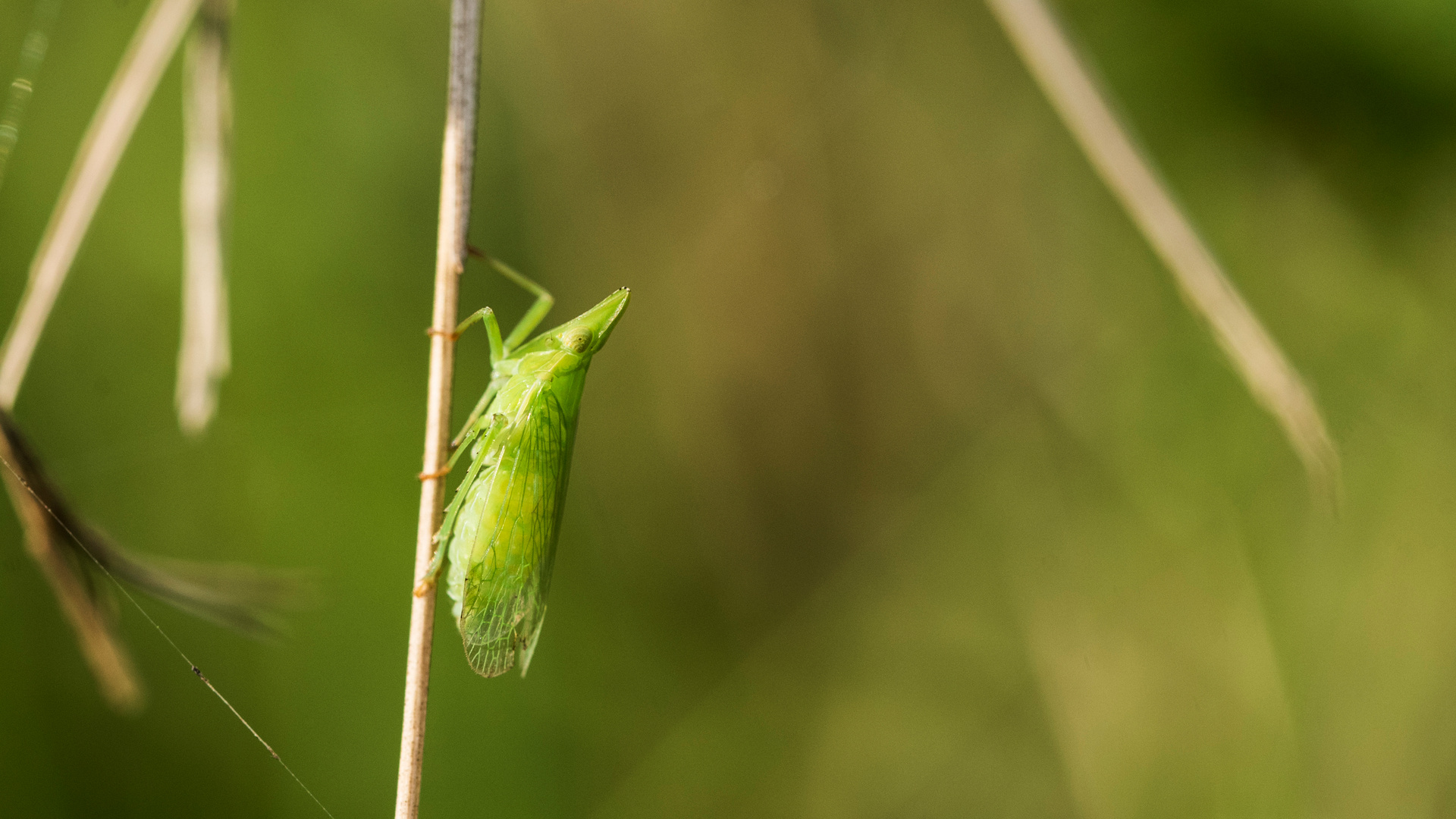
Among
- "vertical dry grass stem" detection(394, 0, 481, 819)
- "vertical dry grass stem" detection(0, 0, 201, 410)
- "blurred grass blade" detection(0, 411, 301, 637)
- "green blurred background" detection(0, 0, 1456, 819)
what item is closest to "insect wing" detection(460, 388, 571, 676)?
"vertical dry grass stem" detection(394, 0, 481, 819)

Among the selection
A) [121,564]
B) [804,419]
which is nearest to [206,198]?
[121,564]

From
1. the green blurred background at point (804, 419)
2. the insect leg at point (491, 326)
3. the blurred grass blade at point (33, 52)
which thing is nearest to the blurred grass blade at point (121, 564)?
the insect leg at point (491, 326)

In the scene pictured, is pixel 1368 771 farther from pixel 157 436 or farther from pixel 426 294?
pixel 157 436

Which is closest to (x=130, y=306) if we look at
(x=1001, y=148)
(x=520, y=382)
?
(x=520, y=382)

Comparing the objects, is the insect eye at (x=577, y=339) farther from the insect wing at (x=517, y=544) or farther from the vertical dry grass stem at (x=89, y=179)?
the vertical dry grass stem at (x=89, y=179)

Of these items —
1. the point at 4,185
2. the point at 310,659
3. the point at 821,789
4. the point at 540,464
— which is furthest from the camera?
the point at 821,789

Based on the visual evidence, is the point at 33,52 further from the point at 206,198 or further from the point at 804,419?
the point at 804,419
